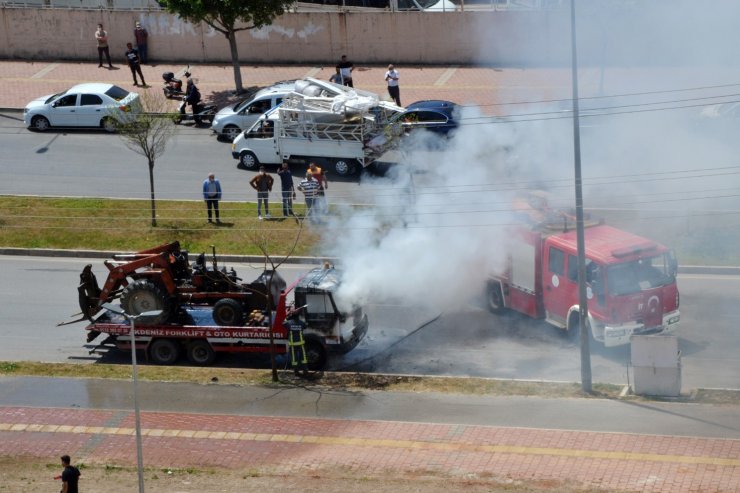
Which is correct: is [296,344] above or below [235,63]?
below

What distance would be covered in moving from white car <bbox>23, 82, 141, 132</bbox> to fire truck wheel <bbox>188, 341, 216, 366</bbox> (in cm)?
1504

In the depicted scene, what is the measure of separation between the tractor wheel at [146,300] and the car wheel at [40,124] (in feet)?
51.8

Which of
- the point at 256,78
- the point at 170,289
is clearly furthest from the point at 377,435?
the point at 256,78

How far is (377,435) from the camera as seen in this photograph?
759 inches

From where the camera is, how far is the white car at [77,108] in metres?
36.4

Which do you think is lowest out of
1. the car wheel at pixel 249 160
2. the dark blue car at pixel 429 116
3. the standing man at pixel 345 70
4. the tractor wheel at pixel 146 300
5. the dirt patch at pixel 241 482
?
the dirt patch at pixel 241 482

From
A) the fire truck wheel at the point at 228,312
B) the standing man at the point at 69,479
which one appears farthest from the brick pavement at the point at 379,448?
the fire truck wheel at the point at 228,312

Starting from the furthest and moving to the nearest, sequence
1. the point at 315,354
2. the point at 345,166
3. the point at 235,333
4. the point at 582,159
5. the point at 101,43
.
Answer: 1. the point at 101,43
2. the point at 345,166
3. the point at 582,159
4. the point at 235,333
5. the point at 315,354

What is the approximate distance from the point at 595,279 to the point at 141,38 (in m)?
25.1

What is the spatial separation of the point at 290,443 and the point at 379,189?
11934 mm

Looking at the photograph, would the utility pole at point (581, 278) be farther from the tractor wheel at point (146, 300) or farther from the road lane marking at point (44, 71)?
the road lane marking at point (44, 71)

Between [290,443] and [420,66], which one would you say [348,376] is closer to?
[290,443]

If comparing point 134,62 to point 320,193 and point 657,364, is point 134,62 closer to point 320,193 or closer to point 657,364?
point 320,193

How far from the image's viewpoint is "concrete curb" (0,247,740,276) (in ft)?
86.5
